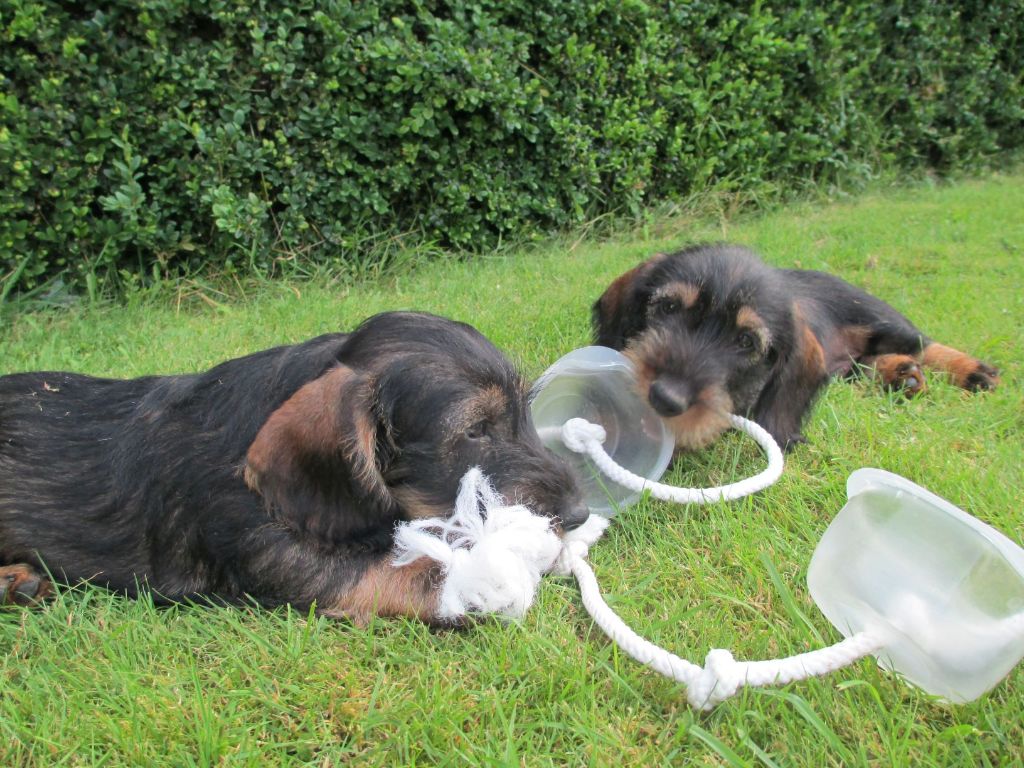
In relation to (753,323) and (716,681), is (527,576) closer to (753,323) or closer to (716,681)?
(716,681)

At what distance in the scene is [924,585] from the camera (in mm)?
2018

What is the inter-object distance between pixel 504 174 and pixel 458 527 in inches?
195

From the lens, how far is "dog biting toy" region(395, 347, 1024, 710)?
187 cm

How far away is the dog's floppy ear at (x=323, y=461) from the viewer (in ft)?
8.43

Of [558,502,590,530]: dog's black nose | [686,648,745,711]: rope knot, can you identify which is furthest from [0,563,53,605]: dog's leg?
[686,648,745,711]: rope knot

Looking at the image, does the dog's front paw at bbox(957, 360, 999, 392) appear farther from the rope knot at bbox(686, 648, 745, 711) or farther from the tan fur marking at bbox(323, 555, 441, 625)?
the tan fur marking at bbox(323, 555, 441, 625)

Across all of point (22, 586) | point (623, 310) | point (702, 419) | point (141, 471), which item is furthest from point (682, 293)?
point (22, 586)

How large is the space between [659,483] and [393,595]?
1.22 m

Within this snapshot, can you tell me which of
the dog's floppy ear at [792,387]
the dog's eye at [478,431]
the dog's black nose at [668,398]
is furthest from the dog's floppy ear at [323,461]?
the dog's floppy ear at [792,387]

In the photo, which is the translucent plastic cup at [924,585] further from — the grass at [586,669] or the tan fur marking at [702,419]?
the tan fur marking at [702,419]

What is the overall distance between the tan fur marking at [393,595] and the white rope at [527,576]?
1.9 inches

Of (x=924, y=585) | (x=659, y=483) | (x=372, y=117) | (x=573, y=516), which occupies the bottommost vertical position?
(x=659, y=483)

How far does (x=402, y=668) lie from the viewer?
2.39 meters

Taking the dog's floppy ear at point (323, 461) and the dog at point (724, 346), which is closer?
the dog's floppy ear at point (323, 461)
